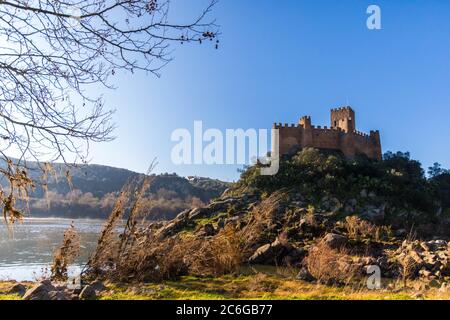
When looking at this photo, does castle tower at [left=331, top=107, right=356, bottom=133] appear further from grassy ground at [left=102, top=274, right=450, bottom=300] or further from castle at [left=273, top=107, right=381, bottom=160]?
grassy ground at [left=102, top=274, right=450, bottom=300]

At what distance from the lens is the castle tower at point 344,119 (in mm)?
41594

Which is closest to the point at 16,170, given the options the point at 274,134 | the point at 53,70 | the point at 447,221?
the point at 53,70

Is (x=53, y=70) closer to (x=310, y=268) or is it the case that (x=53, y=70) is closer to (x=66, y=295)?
(x=66, y=295)

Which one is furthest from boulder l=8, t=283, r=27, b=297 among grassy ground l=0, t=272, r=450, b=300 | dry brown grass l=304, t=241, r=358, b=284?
dry brown grass l=304, t=241, r=358, b=284

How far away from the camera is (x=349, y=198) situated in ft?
90.7

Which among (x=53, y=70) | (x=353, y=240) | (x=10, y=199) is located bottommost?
(x=353, y=240)

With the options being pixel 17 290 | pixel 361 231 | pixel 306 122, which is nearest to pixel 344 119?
pixel 306 122

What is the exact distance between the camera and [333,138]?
40.7m

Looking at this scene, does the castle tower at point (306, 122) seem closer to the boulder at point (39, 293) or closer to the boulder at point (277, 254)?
the boulder at point (277, 254)

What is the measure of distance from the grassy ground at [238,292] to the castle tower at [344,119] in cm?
3464

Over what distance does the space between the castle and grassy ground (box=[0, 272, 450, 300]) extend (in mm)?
31016

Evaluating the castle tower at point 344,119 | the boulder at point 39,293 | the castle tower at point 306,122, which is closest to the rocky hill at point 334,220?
the boulder at point 39,293

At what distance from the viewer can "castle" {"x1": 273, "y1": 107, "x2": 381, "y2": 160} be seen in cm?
3975
